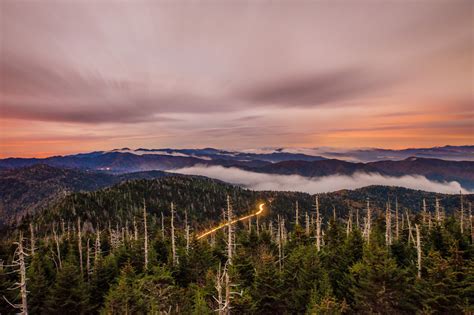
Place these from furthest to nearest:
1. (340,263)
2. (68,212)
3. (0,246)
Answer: (68,212) < (0,246) < (340,263)

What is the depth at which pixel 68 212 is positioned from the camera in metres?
191

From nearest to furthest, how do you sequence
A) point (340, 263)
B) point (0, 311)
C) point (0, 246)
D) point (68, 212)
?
point (0, 311) → point (340, 263) → point (0, 246) → point (68, 212)

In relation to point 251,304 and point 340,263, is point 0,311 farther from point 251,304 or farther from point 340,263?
point 340,263

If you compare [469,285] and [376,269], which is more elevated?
[376,269]

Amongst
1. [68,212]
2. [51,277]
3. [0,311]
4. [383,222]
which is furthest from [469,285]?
[68,212]

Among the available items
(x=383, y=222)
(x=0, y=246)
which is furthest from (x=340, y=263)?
(x=0, y=246)

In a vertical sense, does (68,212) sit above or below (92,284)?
below

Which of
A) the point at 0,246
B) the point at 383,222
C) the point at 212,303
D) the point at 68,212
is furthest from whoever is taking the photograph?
the point at 68,212

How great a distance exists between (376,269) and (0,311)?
44.6 m

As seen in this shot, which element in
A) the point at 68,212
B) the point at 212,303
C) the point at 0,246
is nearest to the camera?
the point at 212,303

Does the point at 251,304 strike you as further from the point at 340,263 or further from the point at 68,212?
the point at 68,212

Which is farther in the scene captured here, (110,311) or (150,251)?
(150,251)

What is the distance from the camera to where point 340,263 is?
1658 inches

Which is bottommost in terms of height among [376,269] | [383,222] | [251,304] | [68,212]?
[68,212]
